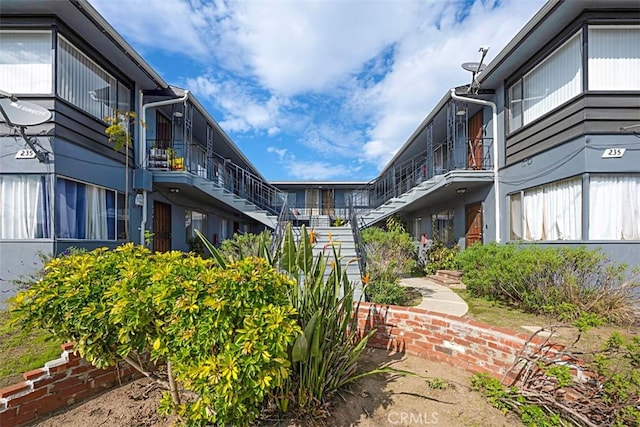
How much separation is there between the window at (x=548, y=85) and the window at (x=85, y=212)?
12.0 meters

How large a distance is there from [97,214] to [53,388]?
21.1ft

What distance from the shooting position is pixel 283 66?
9.70 meters

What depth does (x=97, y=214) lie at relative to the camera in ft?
26.8

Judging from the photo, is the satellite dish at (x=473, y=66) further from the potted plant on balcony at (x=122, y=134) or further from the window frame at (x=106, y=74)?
the window frame at (x=106, y=74)

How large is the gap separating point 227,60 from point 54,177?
249 inches

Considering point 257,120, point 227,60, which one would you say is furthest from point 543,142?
point 257,120

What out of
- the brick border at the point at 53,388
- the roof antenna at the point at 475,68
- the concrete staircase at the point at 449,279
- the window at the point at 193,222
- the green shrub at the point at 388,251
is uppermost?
the roof antenna at the point at 475,68

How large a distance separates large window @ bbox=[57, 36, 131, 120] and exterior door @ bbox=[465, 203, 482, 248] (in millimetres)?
12189

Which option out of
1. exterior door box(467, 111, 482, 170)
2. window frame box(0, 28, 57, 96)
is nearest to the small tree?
window frame box(0, 28, 57, 96)

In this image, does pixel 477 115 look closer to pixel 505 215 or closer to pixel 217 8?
pixel 505 215

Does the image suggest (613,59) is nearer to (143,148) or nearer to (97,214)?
(143,148)

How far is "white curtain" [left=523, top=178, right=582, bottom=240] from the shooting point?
23.6ft

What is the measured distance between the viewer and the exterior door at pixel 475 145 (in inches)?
445

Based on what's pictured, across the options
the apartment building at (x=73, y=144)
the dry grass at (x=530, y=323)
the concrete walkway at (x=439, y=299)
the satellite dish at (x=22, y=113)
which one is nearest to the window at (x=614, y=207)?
the dry grass at (x=530, y=323)
